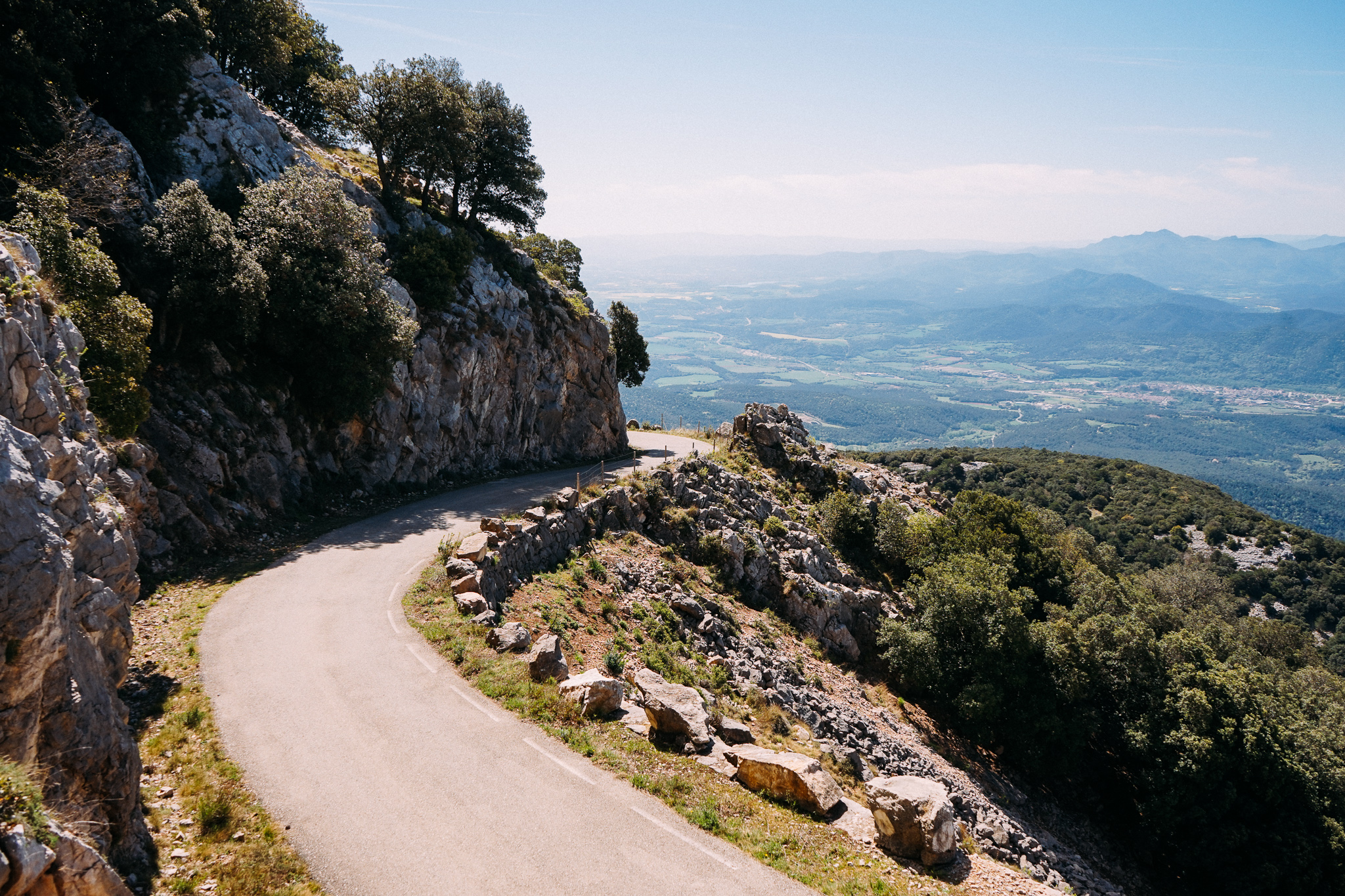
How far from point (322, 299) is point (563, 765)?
24.0 metres

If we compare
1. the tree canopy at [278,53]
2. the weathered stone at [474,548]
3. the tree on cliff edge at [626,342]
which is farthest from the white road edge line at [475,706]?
the tree on cliff edge at [626,342]

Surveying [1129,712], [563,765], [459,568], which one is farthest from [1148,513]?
[563,765]

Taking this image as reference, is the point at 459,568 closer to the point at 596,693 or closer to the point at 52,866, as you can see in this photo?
the point at 596,693

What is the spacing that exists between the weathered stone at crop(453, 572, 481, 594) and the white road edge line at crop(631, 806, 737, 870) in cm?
962

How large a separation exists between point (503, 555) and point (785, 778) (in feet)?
40.1

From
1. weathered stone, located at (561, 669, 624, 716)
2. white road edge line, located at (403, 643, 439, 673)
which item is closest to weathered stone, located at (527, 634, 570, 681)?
weathered stone, located at (561, 669, 624, 716)

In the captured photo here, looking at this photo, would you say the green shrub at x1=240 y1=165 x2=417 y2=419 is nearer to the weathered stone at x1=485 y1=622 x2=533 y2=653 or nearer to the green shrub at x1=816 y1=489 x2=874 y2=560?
the weathered stone at x1=485 y1=622 x2=533 y2=653

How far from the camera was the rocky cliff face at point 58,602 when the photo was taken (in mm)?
7742

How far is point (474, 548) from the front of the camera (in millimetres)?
21234

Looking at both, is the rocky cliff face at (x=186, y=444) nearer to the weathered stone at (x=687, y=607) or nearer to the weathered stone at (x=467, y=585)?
the weathered stone at (x=467, y=585)

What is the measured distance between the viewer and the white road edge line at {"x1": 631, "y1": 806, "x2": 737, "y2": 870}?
10727 millimetres

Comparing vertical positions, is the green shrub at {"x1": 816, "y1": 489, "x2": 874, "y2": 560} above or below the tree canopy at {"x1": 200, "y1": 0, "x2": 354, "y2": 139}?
below

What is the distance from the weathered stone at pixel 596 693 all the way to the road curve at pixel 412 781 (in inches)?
54.4

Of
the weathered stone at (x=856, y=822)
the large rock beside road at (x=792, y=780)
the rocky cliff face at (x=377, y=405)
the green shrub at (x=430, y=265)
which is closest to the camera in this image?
the weathered stone at (x=856, y=822)
